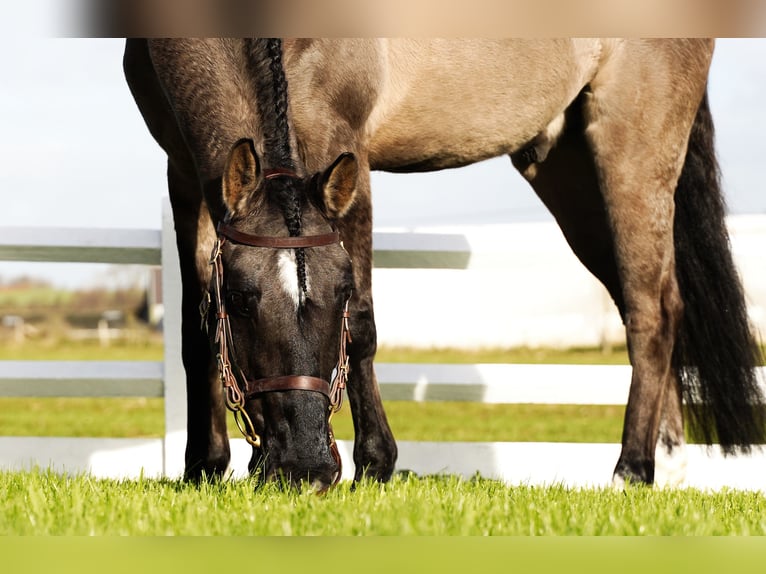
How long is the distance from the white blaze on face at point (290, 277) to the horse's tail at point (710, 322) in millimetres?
2726

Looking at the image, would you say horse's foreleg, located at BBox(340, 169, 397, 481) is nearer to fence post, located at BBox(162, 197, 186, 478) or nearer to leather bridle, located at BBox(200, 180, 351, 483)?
leather bridle, located at BBox(200, 180, 351, 483)

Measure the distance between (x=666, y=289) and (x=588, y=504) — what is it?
1865mm

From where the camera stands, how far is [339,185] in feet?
10.2

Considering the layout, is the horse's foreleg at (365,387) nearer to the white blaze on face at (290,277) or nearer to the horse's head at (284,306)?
the horse's head at (284,306)

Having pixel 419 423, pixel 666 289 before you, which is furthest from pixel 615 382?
pixel 419 423

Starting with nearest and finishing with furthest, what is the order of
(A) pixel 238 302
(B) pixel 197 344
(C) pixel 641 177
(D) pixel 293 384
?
(D) pixel 293 384
(A) pixel 238 302
(B) pixel 197 344
(C) pixel 641 177

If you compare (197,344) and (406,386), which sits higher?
(197,344)

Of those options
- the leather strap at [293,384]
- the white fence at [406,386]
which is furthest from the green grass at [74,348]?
the leather strap at [293,384]

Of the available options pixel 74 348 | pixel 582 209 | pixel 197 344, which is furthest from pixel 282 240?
pixel 74 348

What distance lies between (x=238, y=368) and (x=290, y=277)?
1.17ft

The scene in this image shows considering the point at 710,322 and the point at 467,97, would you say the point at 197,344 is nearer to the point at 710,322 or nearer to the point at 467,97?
the point at 467,97

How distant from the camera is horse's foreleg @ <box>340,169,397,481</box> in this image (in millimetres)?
3611

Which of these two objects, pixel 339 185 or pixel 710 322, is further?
pixel 710 322

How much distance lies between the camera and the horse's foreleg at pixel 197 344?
412 cm
